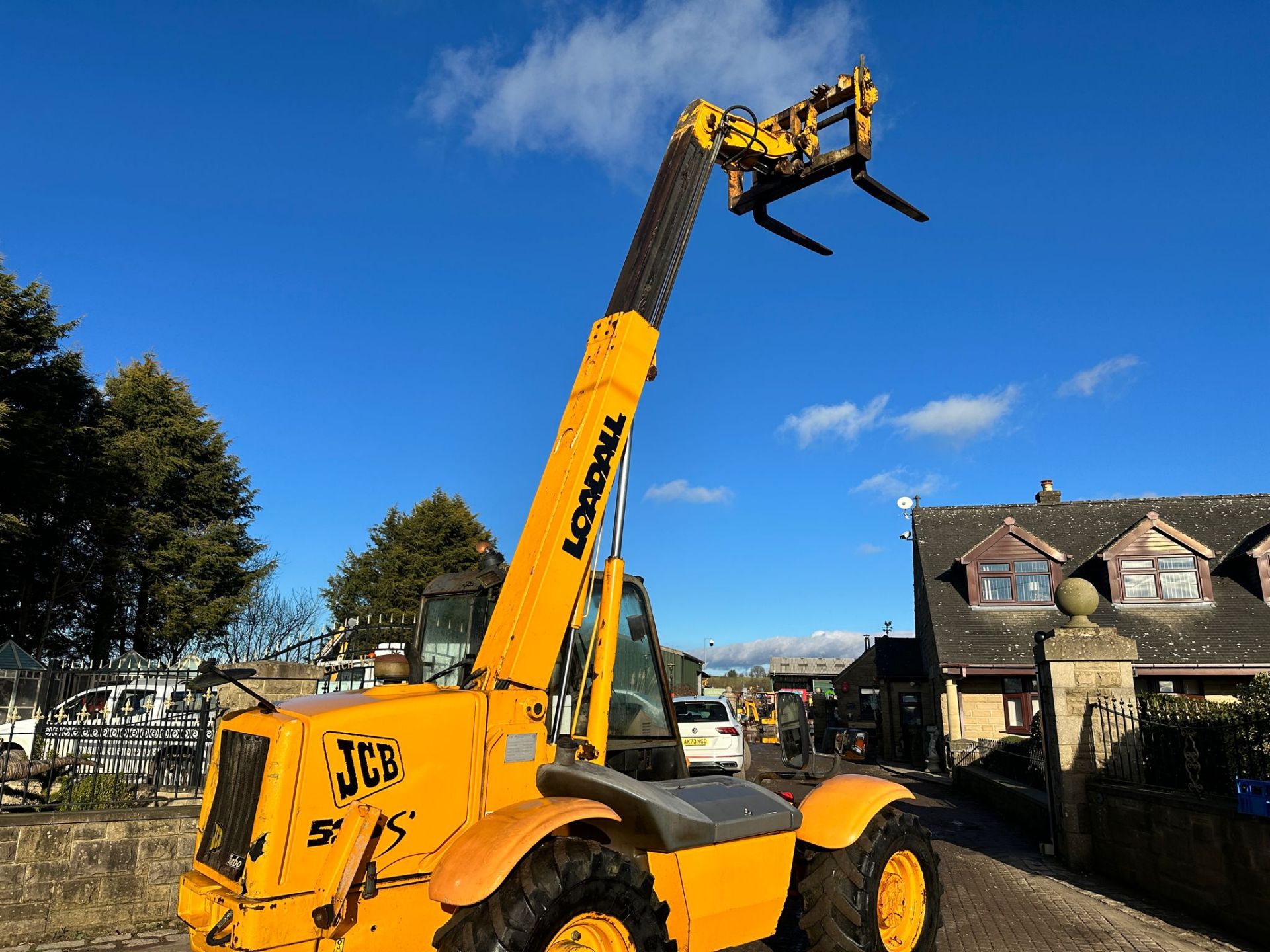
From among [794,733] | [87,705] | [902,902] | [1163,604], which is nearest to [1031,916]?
[902,902]

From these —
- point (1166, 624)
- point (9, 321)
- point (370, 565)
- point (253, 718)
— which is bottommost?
point (253, 718)

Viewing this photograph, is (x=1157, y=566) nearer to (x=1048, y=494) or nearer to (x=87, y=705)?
(x=1048, y=494)

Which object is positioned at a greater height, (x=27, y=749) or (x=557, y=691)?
(x=557, y=691)

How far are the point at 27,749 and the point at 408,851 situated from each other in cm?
1033

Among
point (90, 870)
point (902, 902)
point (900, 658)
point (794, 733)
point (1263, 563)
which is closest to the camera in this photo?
point (794, 733)

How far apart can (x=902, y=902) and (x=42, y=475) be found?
1046 inches

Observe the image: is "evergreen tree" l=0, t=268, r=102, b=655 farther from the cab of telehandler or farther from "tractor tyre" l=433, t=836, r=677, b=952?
"tractor tyre" l=433, t=836, r=677, b=952

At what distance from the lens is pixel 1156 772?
27.8 ft

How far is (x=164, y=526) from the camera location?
93.6 ft

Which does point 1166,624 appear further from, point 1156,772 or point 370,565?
point 370,565

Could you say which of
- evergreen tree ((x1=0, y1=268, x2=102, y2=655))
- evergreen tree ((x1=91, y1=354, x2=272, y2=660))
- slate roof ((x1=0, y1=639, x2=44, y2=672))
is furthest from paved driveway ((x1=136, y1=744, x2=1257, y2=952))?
evergreen tree ((x1=91, y1=354, x2=272, y2=660))

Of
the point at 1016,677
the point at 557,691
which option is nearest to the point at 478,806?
the point at 557,691

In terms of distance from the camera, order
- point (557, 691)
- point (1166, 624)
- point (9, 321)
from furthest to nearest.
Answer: point (9, 321), point (1166, 624), point (557, 691)

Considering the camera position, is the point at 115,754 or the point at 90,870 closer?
the point at 90,870
